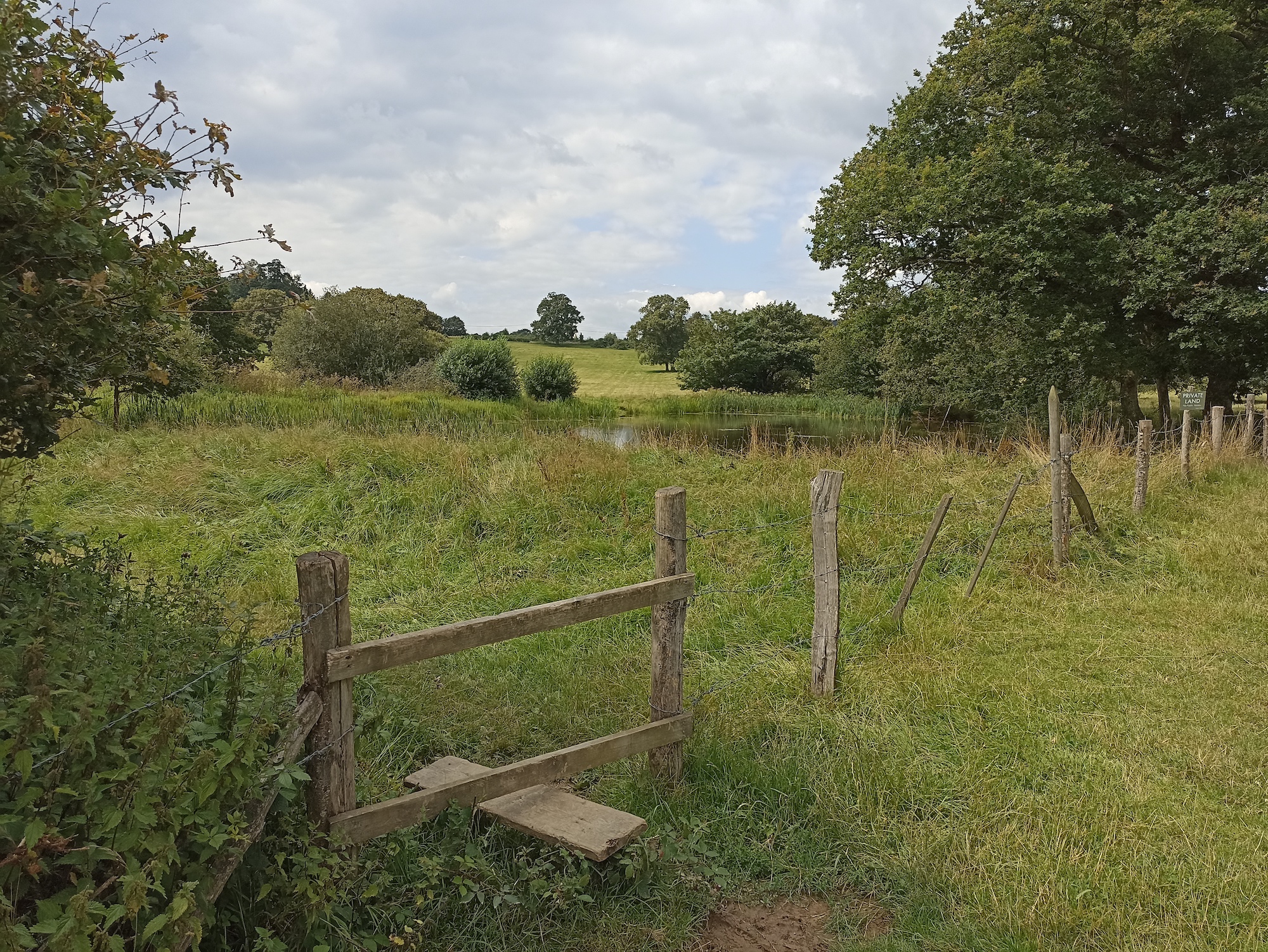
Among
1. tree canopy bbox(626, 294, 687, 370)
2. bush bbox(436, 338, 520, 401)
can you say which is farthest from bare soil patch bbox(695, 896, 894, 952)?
tree canopy bbox(626, 294, 687, 370)

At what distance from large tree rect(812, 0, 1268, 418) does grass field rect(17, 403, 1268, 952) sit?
20.1ft

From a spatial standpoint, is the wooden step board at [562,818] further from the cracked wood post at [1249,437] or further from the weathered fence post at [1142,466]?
the cracked wood post at [1249,437]

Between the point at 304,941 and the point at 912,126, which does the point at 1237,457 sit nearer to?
the point at 912,126

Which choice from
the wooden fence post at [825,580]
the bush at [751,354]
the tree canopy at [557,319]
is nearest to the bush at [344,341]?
the bush at [751,354]

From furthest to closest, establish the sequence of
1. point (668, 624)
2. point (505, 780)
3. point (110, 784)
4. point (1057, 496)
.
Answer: point (1057, 496) → point (668, 624) → point (505, 780) → point (110, 784)

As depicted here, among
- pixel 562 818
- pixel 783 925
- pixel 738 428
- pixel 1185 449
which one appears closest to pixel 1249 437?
pixel 1185 449

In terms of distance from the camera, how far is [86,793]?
2.21 m

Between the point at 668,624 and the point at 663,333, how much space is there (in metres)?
66.0

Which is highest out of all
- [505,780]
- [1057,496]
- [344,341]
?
[344,341]

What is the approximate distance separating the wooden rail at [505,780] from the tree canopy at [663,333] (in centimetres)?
6514

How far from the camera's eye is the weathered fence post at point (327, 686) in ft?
9.37

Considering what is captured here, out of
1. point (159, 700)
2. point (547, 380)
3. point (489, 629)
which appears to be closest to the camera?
point (159, 700)

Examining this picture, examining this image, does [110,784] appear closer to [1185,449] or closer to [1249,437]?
[1185,449]

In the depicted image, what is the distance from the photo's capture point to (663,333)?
226ft
